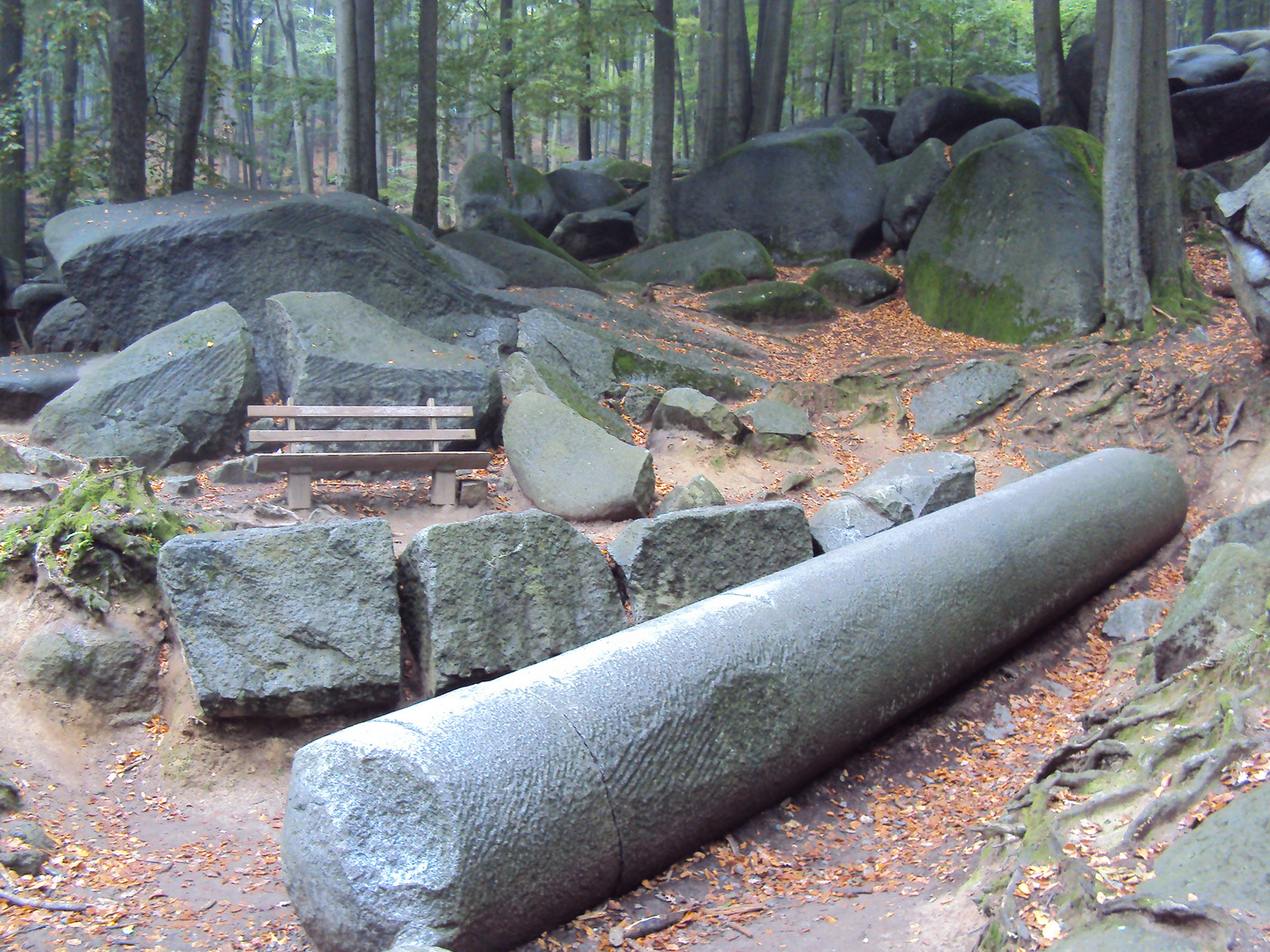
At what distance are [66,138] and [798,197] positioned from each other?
10574mm

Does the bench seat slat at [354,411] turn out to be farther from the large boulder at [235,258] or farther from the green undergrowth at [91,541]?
the large boulder at [235,258]

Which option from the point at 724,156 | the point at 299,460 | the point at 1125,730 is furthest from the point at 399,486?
the point at 724,156

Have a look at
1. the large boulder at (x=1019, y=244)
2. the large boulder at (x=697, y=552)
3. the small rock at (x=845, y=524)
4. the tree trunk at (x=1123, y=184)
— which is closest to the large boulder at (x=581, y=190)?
the large boulder at (x=1019, y=244)

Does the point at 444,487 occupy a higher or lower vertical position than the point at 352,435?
lower

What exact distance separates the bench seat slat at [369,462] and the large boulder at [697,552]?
4.90ft

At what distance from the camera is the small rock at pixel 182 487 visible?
6000 millimetres

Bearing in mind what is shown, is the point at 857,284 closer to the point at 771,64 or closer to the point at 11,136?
the point at 771,64

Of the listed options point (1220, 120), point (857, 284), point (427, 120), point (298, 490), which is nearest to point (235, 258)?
point (298, 490)

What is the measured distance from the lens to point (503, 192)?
1594cm

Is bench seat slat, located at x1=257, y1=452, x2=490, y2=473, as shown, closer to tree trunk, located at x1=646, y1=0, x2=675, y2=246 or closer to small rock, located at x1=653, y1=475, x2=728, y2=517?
small rock, located at x1=653, y1=475, x2=728, y2=517

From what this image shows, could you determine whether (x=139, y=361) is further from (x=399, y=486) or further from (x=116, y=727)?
(x=116, y=727)

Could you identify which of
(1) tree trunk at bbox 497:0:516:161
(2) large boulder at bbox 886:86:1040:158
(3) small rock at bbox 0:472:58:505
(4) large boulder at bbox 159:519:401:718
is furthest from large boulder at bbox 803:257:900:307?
(3) small rock at bbox 0:472:58:505

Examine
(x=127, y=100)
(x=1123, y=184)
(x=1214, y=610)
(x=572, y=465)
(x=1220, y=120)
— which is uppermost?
(x=1220, y=120)

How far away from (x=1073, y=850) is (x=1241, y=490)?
566cm
